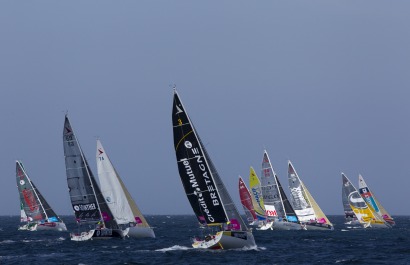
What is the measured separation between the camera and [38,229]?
303 feet

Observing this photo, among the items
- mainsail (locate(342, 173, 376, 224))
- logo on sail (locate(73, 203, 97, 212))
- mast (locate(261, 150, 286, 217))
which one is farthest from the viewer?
mainsail (locate(342, 173, 376, 224))

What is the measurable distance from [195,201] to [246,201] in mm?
54706

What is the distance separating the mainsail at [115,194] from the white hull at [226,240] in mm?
20669

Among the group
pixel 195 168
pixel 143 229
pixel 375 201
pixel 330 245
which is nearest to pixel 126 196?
pixel 143 229

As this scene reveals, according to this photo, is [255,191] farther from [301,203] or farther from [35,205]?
[35,205]

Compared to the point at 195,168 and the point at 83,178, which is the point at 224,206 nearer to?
the point at 195,168

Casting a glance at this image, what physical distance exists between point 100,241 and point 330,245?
17.5m

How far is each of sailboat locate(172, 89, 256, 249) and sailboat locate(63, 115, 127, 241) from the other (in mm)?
19023

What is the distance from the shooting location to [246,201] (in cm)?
9956

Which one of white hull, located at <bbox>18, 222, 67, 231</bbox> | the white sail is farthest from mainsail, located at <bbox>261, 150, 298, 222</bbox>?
white hull, located at <bbox>18, 222, 67, 231</bbox>

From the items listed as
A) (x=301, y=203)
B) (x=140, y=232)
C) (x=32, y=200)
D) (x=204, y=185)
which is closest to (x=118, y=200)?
(x=140, y=232)

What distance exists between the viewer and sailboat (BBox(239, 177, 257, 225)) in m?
97.1

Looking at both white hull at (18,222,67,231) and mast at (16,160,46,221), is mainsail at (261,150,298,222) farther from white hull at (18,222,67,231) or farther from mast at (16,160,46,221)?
mast at (16,160,46,221)

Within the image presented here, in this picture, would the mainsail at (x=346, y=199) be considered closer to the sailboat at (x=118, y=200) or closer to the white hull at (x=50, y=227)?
the white hull at (x=50, y=227)
